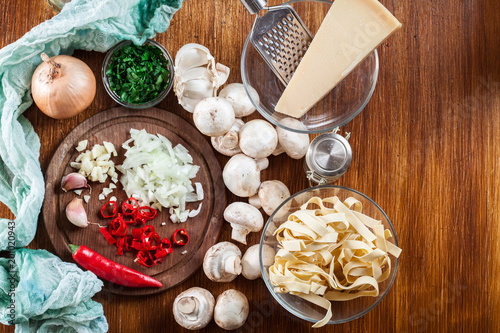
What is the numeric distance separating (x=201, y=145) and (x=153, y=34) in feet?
1.43

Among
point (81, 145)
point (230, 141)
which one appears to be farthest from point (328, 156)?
point (81, 145)

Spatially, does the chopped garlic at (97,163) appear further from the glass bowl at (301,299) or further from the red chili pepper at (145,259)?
the glass bowl at (301,299)

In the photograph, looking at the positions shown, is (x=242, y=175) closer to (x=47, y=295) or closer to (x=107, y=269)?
(x=107, y=269)

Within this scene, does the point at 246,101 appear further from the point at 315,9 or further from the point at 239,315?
the point at 239,315

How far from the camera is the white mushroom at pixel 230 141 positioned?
60.6 inches

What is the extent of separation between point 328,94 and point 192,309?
89cm

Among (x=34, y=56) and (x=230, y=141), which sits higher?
(x=34, y=56)

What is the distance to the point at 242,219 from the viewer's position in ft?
5.00

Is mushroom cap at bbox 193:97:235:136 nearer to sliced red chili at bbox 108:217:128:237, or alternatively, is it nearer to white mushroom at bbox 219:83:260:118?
white mushroom at bbox 219:83:260:118

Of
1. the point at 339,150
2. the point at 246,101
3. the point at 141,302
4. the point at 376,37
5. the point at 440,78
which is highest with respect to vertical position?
the point at 376,37

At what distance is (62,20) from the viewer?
4.83ft

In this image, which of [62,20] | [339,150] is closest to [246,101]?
[339,150]

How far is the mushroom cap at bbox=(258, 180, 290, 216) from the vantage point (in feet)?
5.07

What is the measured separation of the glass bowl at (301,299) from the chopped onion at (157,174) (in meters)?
0.32
